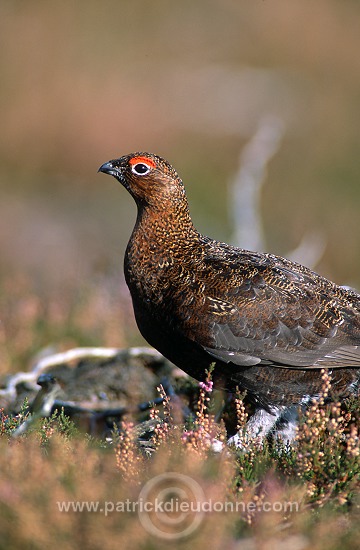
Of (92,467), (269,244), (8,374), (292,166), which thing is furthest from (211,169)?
(92,467)

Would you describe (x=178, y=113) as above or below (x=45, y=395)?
above

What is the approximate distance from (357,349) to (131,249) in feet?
4.82

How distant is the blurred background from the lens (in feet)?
54.1

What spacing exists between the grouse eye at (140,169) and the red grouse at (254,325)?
57 centimetres

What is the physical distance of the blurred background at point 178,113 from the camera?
16.5 meters

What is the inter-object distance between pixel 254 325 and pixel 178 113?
18254 mm

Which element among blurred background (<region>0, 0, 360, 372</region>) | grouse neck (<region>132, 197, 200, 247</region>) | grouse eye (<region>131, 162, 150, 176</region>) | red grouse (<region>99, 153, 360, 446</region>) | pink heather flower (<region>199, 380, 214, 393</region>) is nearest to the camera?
pink heather flower (<region>199, 380, 214, 393</region>)

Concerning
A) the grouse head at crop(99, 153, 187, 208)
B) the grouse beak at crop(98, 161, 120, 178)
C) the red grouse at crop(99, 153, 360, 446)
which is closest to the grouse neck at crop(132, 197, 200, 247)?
the grouse head at crop(99, 153, 187, 208)

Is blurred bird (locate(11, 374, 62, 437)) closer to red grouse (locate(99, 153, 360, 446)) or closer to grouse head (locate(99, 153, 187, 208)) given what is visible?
red grouse (locate(99, 153, 360, 446))

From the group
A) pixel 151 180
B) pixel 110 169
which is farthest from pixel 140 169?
pixel 110 169

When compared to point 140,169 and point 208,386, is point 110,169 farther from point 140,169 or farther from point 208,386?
point 208,386

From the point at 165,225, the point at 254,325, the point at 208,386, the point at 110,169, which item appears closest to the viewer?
the point at 208,386

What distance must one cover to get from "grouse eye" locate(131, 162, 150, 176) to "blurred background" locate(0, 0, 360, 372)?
640cm

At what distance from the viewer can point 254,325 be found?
454 cm
